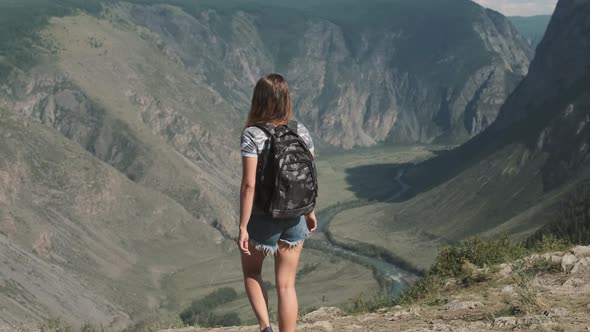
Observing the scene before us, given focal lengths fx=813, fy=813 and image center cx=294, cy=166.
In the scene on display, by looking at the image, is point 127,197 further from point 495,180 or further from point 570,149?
point 570,149

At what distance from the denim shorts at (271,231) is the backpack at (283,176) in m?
0.33

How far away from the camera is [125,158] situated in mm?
199500

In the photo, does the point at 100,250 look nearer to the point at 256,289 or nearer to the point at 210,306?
the point at 210,306

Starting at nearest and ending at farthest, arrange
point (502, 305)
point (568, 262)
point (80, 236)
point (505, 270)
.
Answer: point (502, 305) < point (568, 262) < point (505, 270) < point (80, 236)

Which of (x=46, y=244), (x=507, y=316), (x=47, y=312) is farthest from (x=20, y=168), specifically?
(x=507, y=316)

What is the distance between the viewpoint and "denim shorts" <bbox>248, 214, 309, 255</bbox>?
→ 15258 millimetres

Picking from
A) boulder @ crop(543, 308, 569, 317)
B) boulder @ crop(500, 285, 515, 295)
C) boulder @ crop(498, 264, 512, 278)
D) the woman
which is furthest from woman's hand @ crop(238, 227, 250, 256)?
boulder @ crop(498, 264, 512, 278)

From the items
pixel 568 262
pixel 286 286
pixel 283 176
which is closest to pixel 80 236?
pixel 568 262

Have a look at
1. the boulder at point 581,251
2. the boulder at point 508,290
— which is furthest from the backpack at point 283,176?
the boulder at point 581,251

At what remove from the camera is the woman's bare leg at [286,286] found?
51.2 ft

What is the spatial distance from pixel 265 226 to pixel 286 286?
1.38 metres

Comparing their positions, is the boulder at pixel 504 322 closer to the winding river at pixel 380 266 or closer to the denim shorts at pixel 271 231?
the denim shorts at pixel 271 231

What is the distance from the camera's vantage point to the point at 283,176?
48.2 ft

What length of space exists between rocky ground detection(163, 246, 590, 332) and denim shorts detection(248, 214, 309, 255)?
4.93 metres
